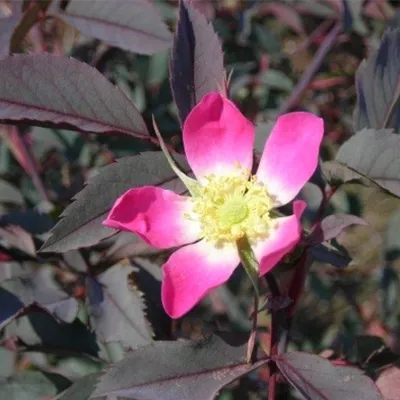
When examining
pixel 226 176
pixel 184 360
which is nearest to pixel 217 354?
pixel 184 360

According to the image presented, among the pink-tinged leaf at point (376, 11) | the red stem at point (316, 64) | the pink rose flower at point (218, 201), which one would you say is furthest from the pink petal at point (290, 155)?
the pink-tinged leaf at point (376, 11)

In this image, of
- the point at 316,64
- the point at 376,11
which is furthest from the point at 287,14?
the point at 316,64

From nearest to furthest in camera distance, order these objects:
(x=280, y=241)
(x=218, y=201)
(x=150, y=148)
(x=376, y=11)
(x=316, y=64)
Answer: (x=280, y=241) < (x=218, y=201) < (x=150, y=148) < (x=316, y=64) < (x=376, y=11)

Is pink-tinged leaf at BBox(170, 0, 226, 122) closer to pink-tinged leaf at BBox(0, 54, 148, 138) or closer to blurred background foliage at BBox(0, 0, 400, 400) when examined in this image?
pink-tinged leaf at BBox(0, 54, 148, 138)

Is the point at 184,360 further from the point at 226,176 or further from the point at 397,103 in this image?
the point at 397,103

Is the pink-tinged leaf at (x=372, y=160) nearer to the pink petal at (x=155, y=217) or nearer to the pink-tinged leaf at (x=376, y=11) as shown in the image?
the pink petal at (x=155, y=217)

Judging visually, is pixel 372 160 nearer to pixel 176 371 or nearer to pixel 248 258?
pixel 248 258
